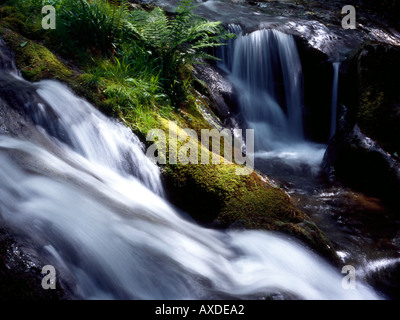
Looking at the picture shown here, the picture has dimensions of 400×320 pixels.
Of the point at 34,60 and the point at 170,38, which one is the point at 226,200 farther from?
the point at 34,60

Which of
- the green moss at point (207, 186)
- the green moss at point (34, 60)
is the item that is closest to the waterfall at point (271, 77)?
the green moss at point (207, 186)

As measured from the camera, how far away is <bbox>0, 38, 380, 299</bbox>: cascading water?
2.02 metres

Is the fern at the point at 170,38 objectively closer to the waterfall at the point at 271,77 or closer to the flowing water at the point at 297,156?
the flowing water at the point at 297,156

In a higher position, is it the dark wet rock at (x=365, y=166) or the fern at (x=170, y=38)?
the fern at (x=170, y=38)

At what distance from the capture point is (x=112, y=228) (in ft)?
7.70

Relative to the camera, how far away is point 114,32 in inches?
178

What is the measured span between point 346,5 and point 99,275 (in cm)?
1338

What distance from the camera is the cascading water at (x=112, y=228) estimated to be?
202cm

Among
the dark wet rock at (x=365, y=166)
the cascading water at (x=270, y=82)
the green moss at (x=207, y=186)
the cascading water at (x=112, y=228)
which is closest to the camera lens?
the cascading water at (x=112, y=228)

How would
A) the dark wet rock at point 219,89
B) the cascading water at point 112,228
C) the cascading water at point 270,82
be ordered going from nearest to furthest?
1. the cascading water at point 112,228
2. the dark wet rock at point 219,89
3. the cascading water at point 270,82

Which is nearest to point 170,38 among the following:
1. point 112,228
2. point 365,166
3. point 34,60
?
point 34,60

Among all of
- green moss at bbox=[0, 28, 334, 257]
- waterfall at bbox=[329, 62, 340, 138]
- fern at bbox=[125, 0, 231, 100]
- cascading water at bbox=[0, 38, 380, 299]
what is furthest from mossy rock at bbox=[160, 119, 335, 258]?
waterfall at bbox=[329, 62, 340, 138]

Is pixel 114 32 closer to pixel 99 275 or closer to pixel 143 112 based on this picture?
pixel 143 112

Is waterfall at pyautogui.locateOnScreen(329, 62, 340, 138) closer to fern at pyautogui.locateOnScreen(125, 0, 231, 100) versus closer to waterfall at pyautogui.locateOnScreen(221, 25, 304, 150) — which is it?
waterfall at pyautogui.locateOnScreen(221, 25, 304, 150)
